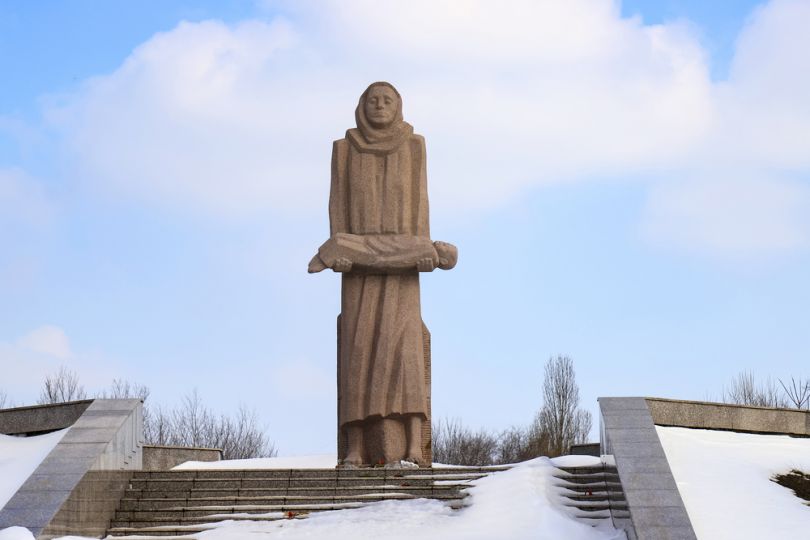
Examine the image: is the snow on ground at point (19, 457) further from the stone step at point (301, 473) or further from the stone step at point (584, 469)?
the stone step at point (584, 469)

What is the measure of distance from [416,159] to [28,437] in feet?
17.7

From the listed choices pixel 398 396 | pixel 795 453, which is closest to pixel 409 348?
pixel 398 396

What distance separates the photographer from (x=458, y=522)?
10688 millimetres

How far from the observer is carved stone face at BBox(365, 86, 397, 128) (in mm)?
14555

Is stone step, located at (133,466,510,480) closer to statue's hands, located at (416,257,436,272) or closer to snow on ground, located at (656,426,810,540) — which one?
snow on ground, located at (656,426,810,540)

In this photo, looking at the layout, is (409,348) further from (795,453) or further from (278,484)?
(795,453)

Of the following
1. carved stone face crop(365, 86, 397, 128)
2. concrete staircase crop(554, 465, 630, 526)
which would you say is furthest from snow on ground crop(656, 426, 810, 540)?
carved stone face crop(365, 86, 397, 128)

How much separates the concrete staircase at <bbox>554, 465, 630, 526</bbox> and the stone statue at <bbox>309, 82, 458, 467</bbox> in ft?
7.58

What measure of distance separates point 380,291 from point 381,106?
219 cm

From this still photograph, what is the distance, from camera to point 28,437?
13.2 metres

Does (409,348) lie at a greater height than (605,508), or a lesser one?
greater

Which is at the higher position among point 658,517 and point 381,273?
point 381,273

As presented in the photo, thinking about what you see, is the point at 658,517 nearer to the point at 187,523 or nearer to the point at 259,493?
the point at 259,493

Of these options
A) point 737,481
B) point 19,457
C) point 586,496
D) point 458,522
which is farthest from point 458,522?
point 19,457
